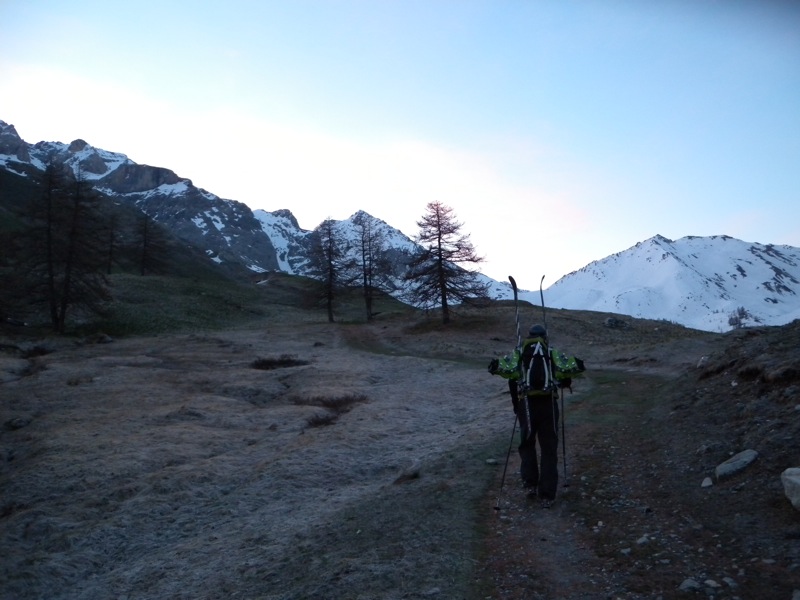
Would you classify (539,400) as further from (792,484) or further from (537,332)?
(792,484)

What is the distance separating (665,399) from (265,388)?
1596cm

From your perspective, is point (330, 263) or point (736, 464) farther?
point (330, 263)

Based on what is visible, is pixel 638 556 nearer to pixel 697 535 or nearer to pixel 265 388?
pixel 697 535

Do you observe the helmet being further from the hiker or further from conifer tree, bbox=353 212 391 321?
conifer tree, bbox=353 212 391 321

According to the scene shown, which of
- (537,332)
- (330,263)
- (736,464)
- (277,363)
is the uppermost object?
(330,263)

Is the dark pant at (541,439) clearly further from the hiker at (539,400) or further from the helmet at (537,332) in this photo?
the helmet at (537,332)

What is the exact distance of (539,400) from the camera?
954cm

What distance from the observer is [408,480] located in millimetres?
11859

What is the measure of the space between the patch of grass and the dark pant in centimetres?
2204

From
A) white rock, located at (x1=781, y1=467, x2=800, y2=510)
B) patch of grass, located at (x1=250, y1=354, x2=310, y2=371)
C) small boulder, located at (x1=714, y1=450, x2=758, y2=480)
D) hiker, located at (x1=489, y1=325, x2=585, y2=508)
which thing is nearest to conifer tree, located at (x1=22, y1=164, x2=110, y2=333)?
patch of grass, located at (x1=250, y1=354, x2=310, y2=371)

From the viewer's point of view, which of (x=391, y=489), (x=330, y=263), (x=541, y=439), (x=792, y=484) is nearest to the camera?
(x=792, y=484)

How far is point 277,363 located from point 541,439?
23937mm

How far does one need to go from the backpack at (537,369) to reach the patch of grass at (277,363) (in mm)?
22279

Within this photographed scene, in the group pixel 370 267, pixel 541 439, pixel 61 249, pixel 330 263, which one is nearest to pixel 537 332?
pixel 541 439
